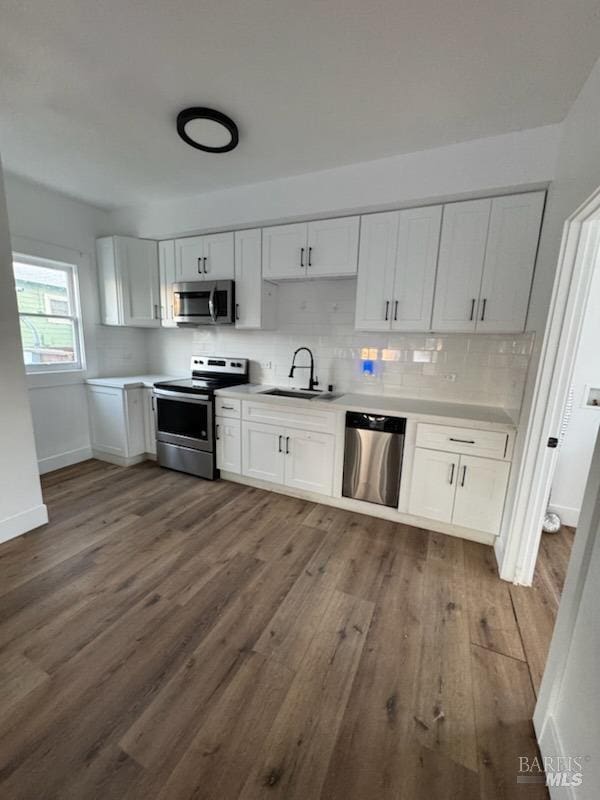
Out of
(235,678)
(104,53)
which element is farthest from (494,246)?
(235,678)

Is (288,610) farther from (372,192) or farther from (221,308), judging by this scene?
(372,192)

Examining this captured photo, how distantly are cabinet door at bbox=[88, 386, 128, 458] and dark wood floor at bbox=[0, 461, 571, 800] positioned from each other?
1176 millimetres

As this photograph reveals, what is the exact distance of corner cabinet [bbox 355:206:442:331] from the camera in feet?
8.17

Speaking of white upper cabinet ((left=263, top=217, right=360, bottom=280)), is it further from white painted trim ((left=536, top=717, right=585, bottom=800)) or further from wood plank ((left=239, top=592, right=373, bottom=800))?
white painted trim ((left=536, top=717, right=585, bottom=800))

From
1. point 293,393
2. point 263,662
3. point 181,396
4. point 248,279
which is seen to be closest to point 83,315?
point 181,396

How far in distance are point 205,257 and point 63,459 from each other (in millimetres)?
2673

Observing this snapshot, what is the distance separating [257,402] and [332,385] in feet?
2.55

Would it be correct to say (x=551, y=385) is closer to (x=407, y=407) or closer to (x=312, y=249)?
(x=407, y=407)

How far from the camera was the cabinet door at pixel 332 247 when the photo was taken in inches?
107

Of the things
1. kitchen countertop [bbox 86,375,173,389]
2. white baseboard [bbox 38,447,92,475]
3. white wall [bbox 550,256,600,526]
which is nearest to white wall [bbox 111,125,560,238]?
white wall [bbox 550,256,600,526]

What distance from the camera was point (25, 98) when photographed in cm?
191

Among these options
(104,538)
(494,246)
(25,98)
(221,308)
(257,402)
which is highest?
(25,98)

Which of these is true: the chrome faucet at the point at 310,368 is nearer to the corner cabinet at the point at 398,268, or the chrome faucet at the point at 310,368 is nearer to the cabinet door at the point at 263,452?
the cabinet door at the point at 263,452

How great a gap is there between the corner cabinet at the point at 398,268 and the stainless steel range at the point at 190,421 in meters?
1.60
